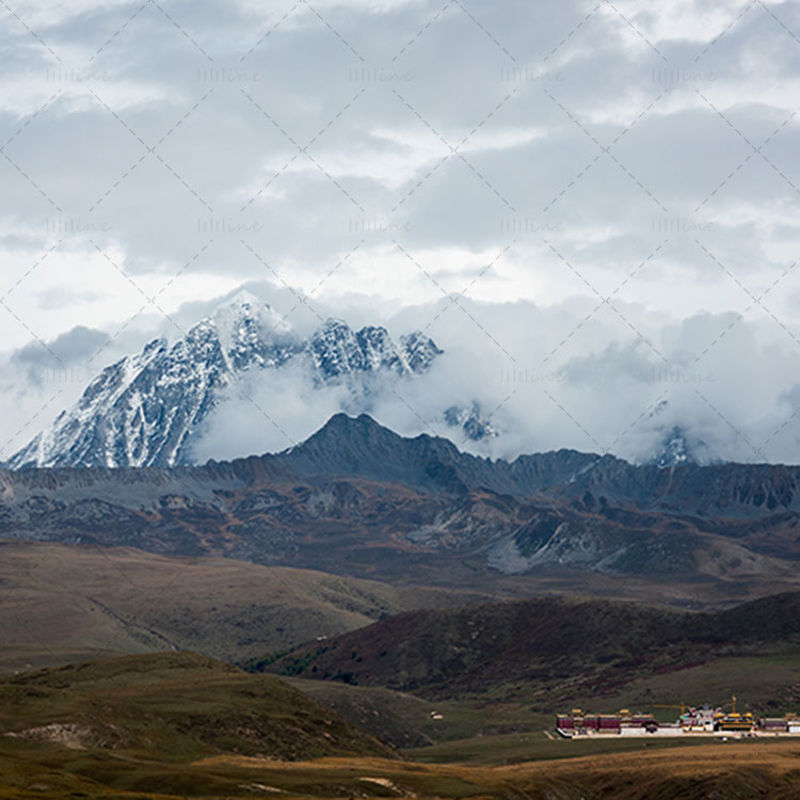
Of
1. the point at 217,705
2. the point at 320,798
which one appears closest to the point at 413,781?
the point at 320,798

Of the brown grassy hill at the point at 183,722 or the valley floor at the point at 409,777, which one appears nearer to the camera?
the valley floor at the point at 409,777

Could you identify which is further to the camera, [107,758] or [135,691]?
[135,691]

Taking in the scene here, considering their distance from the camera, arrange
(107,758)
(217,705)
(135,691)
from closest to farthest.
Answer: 1. (107,758)
2. (217,705)
3. (135,691)

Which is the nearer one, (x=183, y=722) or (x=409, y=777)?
(x=409, y=777)

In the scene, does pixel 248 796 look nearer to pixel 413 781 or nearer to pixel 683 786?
pixel 413 781

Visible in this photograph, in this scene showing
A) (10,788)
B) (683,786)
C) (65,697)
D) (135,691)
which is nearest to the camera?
(10,788)

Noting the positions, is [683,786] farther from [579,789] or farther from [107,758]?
[107,758]

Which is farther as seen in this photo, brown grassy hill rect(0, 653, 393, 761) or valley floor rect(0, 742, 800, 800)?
brown grassy hill rect(0, 653, 393, 761)

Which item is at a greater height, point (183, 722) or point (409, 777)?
point (183, 722)

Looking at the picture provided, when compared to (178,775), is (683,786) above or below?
below
